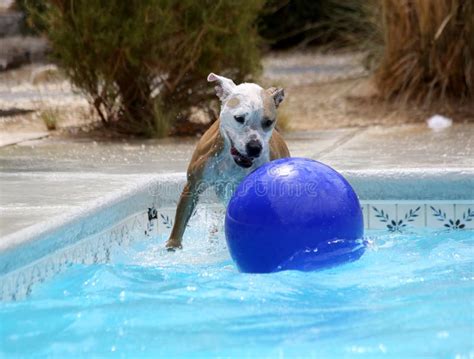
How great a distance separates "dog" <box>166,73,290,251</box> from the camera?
495cm

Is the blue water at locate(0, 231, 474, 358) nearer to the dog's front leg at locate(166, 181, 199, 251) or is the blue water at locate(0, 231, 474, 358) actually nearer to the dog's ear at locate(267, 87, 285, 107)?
the dog's front leg at locate(166, 181, 199, 251)

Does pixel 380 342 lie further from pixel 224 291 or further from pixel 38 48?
pixel 38 48

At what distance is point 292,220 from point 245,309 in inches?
19.1

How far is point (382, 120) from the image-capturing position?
33.2 feet

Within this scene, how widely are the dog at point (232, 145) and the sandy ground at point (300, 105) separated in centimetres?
448

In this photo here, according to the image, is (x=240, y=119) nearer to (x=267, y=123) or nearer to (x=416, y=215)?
(x=267, y=123)

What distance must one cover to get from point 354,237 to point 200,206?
1341mm

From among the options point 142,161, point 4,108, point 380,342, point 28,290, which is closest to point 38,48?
point 4,108

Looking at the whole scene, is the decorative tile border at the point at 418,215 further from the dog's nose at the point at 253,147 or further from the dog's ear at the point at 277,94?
the dog's nose at the point at 253,147

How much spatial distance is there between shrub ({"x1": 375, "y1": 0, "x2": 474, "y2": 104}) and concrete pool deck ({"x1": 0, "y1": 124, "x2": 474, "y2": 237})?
2.91ft

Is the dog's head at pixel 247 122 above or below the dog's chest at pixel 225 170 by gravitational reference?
above

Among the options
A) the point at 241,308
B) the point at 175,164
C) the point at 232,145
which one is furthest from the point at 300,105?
the point at 241,308

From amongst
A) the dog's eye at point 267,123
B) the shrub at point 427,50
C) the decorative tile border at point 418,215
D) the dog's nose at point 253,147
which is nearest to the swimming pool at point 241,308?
the decorative tile border at point 418,215

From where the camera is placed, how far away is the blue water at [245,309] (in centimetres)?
381
